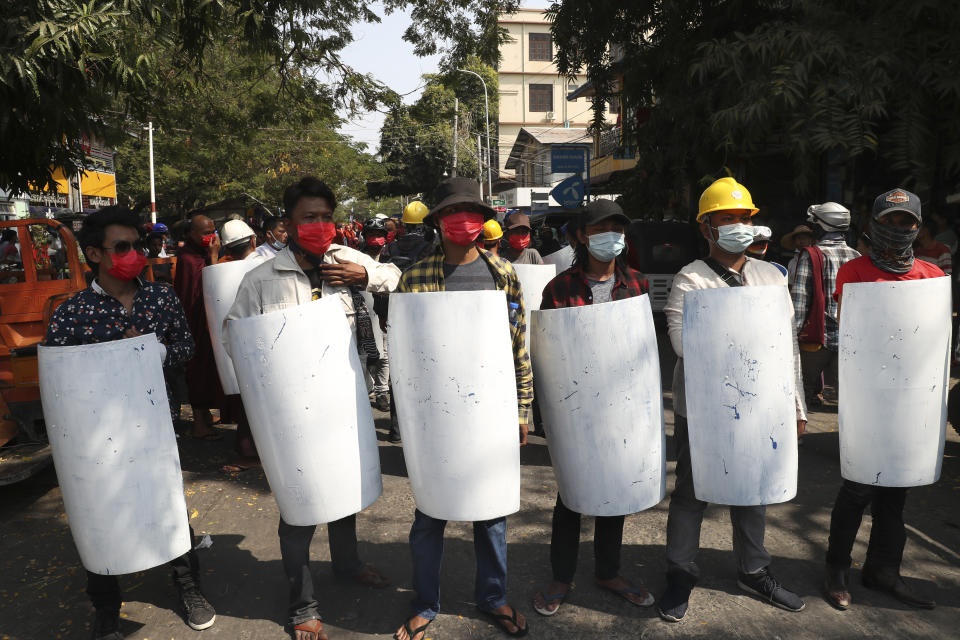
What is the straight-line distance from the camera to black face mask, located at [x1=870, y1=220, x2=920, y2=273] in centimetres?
327

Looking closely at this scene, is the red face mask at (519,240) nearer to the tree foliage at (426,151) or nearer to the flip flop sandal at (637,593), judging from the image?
the flip flop sandal at (637,593)

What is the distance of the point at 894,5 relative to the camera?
6754 mm

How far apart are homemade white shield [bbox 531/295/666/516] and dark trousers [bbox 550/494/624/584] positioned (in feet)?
0.81

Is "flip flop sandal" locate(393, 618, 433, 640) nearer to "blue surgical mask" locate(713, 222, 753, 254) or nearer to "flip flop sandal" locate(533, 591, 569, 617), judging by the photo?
"flip flop sandal" locate(533, 591, 569, 617)

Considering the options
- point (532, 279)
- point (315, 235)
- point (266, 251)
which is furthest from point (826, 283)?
point (266, 251)

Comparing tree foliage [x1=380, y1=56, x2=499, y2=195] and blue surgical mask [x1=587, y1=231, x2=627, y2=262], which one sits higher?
tree foliage [x1=380, y1=56, x2=499, y2=195]

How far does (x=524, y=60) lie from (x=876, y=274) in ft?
205

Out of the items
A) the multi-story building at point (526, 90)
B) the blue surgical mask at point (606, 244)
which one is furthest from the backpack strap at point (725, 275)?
the multi-story building at point (526, 90)

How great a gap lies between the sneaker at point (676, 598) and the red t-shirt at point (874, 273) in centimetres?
144

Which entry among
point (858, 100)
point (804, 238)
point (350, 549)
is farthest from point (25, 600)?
point (858, 100)

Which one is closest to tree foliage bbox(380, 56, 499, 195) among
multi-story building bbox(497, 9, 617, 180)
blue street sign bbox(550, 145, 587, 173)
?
multi-story building bbox(497, 9, 617, 180)

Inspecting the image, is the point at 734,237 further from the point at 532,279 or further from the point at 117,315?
the point at 532,279

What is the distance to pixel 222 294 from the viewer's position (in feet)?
16.7

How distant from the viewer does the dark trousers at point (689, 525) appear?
3.23 metres
